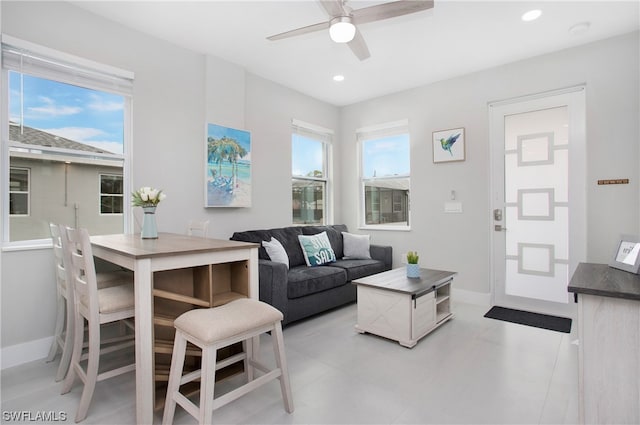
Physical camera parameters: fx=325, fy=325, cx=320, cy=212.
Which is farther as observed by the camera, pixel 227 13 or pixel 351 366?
pixel 227 13

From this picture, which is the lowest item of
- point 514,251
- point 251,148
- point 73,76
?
point 514,251

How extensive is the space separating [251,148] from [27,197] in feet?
6.78

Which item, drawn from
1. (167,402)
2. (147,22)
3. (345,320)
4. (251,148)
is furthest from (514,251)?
(147,22)

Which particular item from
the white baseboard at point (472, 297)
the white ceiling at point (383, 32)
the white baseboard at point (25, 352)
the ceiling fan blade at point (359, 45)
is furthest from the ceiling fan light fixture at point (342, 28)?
the white baseboard at point (25, 352)

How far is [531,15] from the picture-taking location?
266 cm

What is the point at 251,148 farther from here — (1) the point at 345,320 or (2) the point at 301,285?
(1) the point at 345,320

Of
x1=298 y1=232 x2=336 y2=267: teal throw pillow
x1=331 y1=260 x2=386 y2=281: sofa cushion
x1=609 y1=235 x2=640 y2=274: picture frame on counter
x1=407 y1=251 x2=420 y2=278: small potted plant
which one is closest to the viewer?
x1=609 y1=235 x2=640 y2=274: picture frame on counter

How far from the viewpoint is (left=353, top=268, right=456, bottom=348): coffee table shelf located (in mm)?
2613

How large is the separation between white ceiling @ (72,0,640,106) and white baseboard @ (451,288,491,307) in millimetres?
2579

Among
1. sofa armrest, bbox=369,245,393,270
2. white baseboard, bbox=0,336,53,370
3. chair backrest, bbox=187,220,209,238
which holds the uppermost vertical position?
chair backrest, bbox=187,220,209,238

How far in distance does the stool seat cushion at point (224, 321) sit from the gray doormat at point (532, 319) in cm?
268

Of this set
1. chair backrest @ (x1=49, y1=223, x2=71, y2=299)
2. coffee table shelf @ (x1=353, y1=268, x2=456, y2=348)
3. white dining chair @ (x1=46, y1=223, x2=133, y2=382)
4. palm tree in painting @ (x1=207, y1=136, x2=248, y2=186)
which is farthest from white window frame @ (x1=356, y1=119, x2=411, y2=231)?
chair backrest @ (x1=49, y1=223, x2=71, y2=299)

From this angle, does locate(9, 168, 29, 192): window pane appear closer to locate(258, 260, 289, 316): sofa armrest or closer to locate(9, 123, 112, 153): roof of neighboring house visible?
locate(9, 123, 112, 153): roof of neighboring house visible

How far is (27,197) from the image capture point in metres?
2.41
